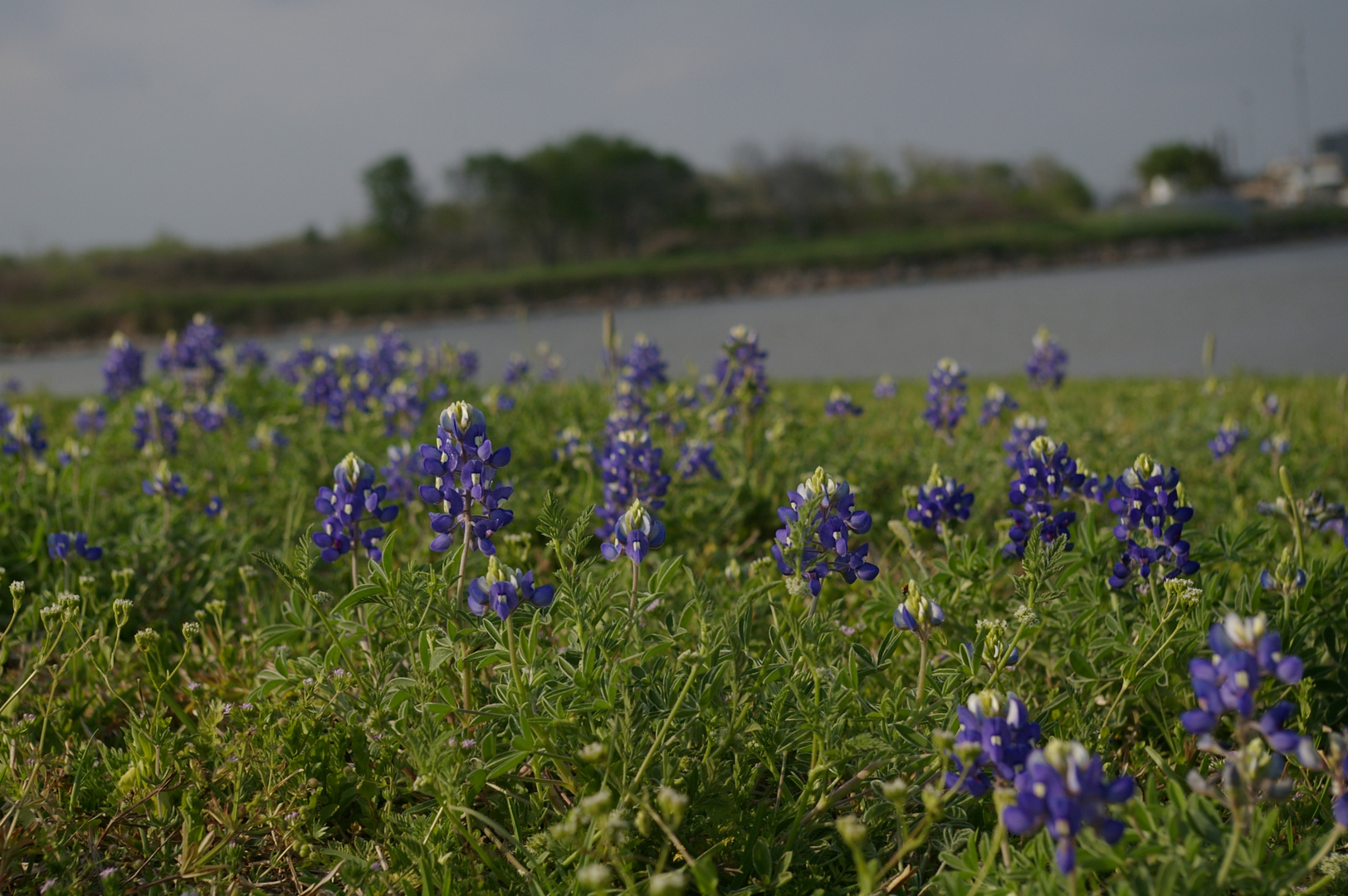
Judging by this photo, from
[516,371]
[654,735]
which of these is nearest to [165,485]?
[654,735]

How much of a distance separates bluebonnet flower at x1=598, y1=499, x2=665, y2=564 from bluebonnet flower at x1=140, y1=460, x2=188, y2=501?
1.85 metres

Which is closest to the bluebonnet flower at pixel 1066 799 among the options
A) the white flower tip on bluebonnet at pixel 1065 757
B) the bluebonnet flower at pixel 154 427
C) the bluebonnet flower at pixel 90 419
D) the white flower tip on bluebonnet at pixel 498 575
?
the white flower tip on bluebonnet at pixel 1065 757

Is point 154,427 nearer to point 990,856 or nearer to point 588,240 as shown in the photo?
point 990,856

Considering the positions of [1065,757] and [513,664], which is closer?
[1065,757]

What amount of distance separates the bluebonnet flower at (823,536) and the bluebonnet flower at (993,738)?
42cm

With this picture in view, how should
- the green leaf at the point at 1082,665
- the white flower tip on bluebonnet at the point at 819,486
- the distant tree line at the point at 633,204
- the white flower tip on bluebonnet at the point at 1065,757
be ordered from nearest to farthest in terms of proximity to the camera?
1. the white flower tip on bluebonnet at the point at 1065,757
2. the white flower tip on bluebonnet at the point at 819,486
3. the green leaf at the point at 1082,665
4. the distant tree line at the point at 633,204

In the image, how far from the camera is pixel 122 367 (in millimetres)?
5344

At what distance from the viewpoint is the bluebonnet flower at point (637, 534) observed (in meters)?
1.77

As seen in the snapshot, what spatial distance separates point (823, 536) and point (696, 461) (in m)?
1.65

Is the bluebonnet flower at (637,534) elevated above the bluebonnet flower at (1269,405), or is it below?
above

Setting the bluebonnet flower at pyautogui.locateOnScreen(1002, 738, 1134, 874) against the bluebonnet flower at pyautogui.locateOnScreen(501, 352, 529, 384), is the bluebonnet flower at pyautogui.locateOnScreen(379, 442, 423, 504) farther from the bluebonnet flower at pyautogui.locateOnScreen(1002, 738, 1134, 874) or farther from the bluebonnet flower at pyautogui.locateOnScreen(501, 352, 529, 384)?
the bluebonnet flower at pyautogui.locateOnScreen(501, 352, 529, 384)

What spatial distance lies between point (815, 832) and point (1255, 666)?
2.73ft

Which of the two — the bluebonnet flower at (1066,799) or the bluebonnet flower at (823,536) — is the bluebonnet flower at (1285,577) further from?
the bluebonnet flower at (1066,799)

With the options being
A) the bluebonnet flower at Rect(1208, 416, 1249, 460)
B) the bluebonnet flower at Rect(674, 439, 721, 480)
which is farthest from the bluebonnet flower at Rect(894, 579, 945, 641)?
the bluebonnet flower at Rect(1208, 416, 1249, 460)
